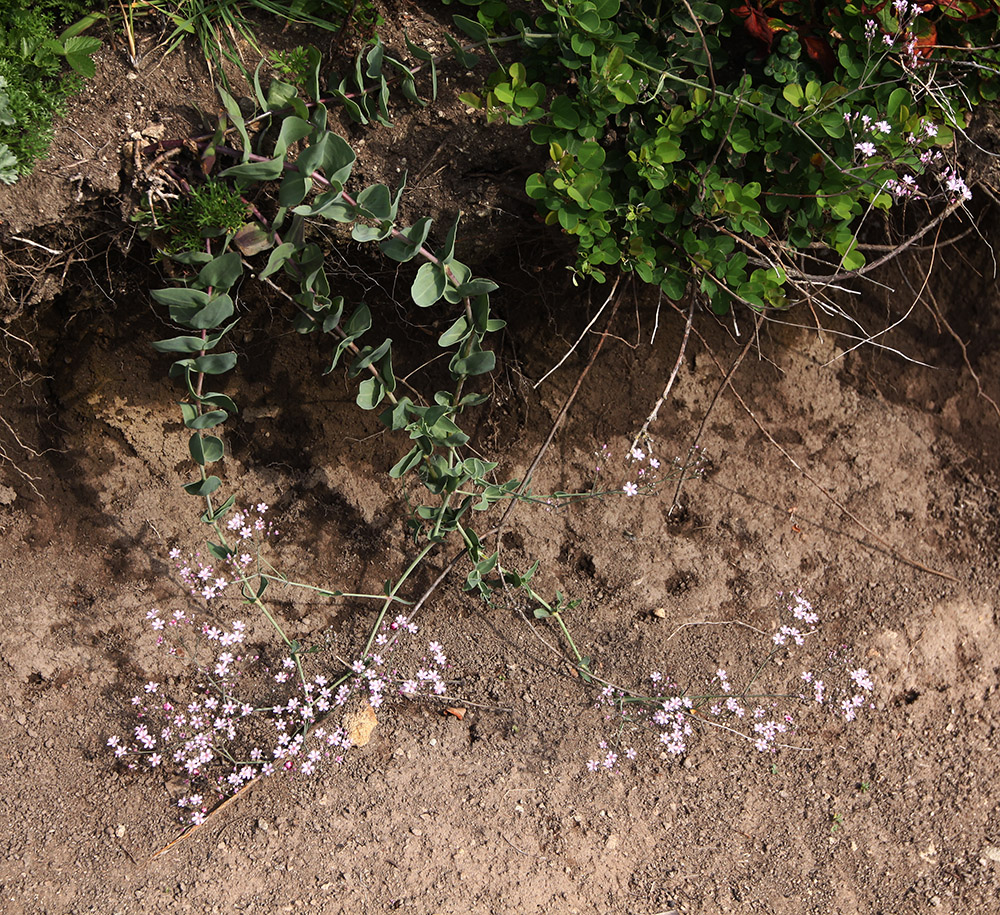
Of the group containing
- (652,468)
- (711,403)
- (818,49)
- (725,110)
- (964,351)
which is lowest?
(652,468)

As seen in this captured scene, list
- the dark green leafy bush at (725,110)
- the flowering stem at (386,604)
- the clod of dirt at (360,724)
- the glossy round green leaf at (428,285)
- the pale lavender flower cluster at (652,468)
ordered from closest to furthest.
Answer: the glossy round green leaf at (428,285) → the dark green leafy bush at (725,110) → the flowering stem at (386,604) → the clod of dirt at (360,724) → the pale lavender flower cluster at (652,468)

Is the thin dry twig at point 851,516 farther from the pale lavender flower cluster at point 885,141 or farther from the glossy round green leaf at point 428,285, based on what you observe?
the glossy round green leaf at point 428,285

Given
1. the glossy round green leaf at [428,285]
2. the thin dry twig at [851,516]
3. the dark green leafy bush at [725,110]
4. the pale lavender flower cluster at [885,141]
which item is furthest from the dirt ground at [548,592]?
the pale lavender flower cluster at [885,141]

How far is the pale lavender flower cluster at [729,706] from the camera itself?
235 cm

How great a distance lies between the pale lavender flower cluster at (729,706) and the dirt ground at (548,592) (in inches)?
1.5

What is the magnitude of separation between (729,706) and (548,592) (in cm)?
70

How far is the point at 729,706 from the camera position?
7.84 ft

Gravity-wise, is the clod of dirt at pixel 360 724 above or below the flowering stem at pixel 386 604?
below

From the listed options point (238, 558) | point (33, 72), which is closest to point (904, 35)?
point (33, 72)

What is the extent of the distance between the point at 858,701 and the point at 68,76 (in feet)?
9.62

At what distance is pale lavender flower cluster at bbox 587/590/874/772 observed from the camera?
2.35 meters

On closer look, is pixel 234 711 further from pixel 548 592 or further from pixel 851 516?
pixel 851 516

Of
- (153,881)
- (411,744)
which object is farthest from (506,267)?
(153,881)

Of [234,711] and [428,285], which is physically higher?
[428,285]
